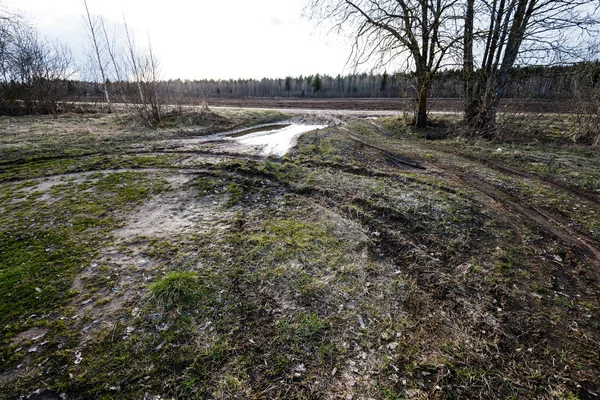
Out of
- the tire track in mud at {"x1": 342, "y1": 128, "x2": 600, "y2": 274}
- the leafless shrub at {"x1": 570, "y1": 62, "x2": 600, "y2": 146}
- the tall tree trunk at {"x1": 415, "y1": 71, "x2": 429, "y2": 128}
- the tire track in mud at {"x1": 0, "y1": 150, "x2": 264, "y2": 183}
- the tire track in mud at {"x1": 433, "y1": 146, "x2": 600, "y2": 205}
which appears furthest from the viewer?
the tall tree trunk at {"x1": 415, "y1": 71, "x2": 429, "y2": 128}

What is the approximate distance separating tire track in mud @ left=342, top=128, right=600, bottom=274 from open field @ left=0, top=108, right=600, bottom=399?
0.12 ft

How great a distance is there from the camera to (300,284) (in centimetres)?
349

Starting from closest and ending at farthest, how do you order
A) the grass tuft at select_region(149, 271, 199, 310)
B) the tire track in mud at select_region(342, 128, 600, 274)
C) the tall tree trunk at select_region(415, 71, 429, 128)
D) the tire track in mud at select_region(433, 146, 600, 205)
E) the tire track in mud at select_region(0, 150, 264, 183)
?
the grass tuft at select_region(149, 271, 199, 310)
the tire track in mud at select_region(342, 128, 600, 274)
the tire track in mud at select_region(433, 146, 600, 205)
the tire track in mud at select_region(0, 150, 264, 183)
the tall tree trunk at select_region(415, 71, 429, 128)

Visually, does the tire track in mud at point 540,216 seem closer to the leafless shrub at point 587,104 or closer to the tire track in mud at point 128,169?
the tire track in mud at point 128,169

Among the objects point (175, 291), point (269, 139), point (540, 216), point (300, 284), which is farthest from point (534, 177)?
point (269, 139)

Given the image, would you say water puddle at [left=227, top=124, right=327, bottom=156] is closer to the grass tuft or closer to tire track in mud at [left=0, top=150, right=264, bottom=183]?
tire track in mud at [left=0, top=150, right=264, bottom=183]

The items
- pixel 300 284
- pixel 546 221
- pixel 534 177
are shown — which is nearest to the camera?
pixel 300 284

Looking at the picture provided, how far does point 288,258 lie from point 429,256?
211cm

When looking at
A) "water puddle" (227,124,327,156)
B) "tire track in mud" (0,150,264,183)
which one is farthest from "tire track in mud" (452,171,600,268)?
"tire track in mud" (0,150,264,183)

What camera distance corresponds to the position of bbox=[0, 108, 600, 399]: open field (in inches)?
94.9

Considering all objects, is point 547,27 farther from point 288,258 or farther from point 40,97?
point 40,97

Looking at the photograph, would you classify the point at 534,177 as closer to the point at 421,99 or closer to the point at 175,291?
the point at 421,99

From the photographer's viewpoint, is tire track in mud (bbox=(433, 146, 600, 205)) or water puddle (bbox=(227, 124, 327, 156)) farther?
water puddle (bbox=(227, 124, 327, 156))

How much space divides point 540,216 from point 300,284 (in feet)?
15.8
